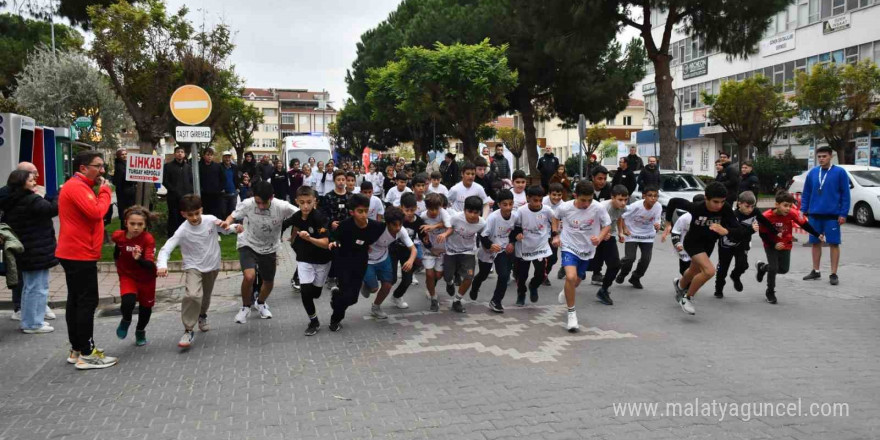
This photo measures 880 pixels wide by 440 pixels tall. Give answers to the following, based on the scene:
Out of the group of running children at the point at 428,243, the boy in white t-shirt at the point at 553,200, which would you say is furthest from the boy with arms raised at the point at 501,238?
the boy in white t-shirt at the point at 553,200

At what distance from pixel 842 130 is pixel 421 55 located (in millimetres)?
16889

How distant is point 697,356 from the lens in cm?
588

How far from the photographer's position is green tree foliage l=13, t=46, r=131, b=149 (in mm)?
30000

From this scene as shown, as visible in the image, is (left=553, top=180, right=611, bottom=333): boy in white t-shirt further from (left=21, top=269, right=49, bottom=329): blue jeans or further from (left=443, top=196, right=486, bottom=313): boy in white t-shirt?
(left=21, top=269, right=49, bottom=329): blue jeans

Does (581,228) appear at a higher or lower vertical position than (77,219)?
lower

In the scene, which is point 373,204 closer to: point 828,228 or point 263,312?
point 263,312

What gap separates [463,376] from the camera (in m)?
5.36

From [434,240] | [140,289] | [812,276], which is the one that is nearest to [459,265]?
[434,240]

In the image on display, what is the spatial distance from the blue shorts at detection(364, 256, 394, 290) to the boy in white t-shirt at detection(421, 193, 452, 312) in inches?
27.7

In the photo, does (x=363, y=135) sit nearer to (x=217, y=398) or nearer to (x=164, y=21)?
(x=164, y=21)

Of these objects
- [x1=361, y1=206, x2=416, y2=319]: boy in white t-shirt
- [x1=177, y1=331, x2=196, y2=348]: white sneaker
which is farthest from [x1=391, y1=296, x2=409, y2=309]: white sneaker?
[x1=177, y1=331, x2=196, y2=348]: white sneaker

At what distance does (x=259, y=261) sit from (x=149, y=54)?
41.7ft

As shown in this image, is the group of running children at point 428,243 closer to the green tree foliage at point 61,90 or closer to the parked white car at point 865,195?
the parked white car at point 865,195

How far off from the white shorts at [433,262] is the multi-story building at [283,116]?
11402 cm
